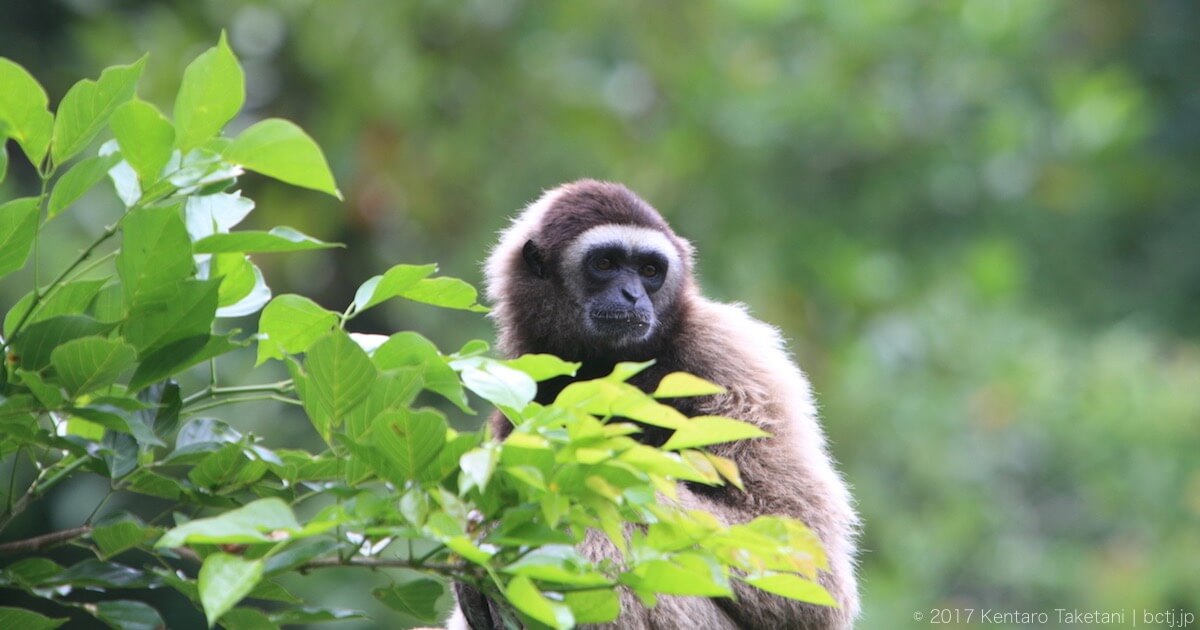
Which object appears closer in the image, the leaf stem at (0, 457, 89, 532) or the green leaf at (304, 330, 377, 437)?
the green leaf at (304, 330, 377, 437)

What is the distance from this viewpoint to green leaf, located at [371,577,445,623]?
86.8 inches

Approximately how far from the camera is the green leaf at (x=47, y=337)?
190cm

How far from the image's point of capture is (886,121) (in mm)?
9883

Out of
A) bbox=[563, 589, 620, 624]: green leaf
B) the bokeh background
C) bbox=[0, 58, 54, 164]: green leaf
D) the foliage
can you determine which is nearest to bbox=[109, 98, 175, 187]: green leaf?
the foliage

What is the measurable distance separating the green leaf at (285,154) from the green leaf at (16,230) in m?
0.36

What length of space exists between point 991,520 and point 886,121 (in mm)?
3181

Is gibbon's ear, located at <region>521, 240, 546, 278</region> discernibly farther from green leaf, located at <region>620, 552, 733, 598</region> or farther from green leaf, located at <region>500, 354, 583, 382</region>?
green leaf, located at <region>620, 552, 733, 598</region>

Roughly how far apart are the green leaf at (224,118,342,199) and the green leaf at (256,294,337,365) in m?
0.28

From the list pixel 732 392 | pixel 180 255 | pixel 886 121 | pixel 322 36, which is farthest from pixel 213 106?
pixel 886 121

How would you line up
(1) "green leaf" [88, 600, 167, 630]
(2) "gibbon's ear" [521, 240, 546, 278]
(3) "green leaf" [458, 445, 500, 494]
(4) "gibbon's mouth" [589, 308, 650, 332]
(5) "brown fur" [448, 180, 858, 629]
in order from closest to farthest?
(3) "green leaf" [458, 445, 500, 494], (1) "green leaf" [88, 600, 167, 630], (5) "brown fur" [448, 180, 858, 629], (4) "gibbon's mouth" [589, 308, 650, 332], (2) "gibbon's ear" [521, 240, 546, 278]

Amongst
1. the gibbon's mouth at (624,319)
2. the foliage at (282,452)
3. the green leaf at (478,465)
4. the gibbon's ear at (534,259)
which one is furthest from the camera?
the gibbon's ear at (534,259)

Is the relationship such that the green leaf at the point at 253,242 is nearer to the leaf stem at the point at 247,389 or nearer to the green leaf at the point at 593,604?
the leaf stem at the point at 247,389

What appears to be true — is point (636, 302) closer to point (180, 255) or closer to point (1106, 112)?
point (180, 255)

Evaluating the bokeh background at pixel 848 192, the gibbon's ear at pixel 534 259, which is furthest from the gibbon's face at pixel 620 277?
the bokeh background at pixel 848 192
